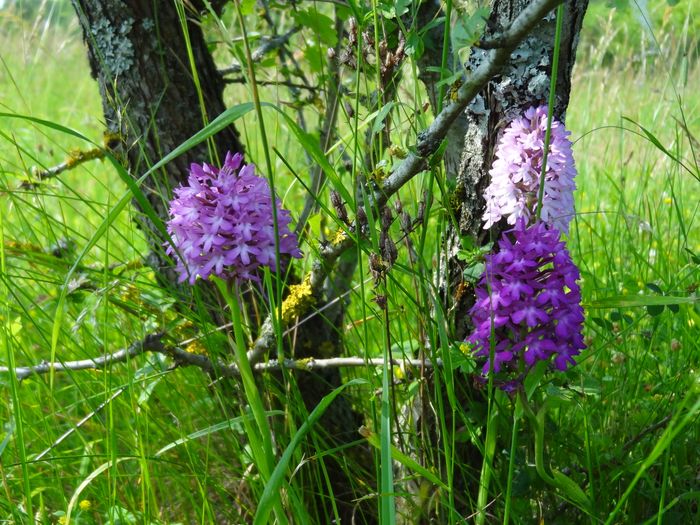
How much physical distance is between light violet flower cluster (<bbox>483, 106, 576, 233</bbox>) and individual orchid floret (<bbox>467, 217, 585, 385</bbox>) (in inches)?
2.5

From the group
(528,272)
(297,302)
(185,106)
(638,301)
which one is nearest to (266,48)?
(185,106)

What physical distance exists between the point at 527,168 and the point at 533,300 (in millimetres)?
213

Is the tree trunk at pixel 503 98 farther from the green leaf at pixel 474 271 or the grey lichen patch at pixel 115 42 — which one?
the grey lichen patch at pixel 115 42

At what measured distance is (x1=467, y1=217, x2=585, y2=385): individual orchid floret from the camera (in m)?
1.00

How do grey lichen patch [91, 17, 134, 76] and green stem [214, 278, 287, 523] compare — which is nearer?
green stem [214, 278, 287, 523]

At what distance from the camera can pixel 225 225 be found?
3.27 feet

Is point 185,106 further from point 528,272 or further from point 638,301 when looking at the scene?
point 638,301

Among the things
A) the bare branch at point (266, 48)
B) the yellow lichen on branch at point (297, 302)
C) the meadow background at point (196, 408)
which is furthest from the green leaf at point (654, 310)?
the bare branch at point (266, 48)

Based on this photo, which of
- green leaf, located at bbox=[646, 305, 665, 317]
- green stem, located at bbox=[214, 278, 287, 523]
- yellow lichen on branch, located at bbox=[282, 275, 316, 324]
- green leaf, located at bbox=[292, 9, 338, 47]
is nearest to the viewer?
green stem, located at bbox=[214, 278, 287, 523]

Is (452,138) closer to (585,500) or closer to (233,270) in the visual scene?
(233,270)

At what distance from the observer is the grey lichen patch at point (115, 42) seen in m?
1.56

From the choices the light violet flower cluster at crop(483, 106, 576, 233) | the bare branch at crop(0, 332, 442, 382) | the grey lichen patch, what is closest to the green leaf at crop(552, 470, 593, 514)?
the bare branch at crop(0, 332, 442, 382)

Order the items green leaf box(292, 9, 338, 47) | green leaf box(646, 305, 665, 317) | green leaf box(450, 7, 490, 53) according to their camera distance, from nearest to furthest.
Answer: green leaf box(450, 7, 490, 53), green leaf box(646, 305, 665, 317), green leaf box(292, 9, 338, 47)

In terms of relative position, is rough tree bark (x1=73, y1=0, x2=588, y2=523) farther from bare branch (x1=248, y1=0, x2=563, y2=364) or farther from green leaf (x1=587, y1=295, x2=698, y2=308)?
green leaf (x1=587, y1=295, x2=698, y2=308)
